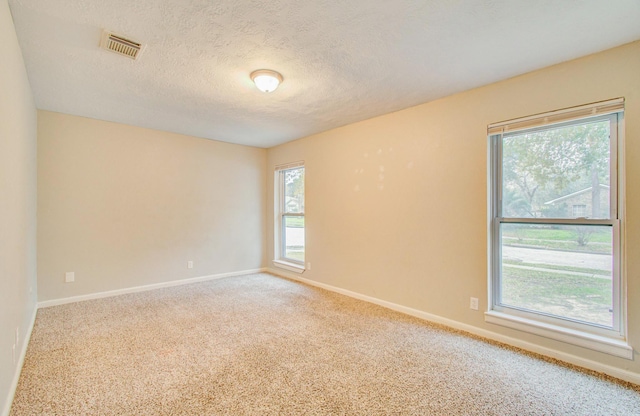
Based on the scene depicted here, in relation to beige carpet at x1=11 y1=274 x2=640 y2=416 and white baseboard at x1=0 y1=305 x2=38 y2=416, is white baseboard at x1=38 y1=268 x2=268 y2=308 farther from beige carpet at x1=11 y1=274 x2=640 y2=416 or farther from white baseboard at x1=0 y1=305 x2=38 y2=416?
white baseboard at x1=0 y1=305 x2=38 y2=416

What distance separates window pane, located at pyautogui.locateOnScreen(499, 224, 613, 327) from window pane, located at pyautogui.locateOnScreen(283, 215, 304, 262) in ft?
10.2

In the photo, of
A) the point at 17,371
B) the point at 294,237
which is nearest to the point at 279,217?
the point at 294,237

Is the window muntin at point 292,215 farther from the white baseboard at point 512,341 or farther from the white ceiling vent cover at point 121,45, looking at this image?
the white ceiling vent cover at point 121,45

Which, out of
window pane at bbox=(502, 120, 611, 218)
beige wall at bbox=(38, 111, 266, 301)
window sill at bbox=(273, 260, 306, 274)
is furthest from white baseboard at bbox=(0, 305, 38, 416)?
window pane at bbox=(502, 120, 611, 218)

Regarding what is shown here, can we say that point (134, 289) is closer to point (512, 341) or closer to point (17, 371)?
point (17, 371)

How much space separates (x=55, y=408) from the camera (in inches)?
67.6

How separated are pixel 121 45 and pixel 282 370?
2.64m

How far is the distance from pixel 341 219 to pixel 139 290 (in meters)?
3.05

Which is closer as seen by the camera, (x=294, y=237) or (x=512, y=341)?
(x=512, y=341)

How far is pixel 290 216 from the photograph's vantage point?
5312 mm

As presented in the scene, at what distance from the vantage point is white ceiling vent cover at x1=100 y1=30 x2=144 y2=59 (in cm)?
201

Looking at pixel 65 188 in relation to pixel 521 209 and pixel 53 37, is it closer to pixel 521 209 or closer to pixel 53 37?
pixel 53 37

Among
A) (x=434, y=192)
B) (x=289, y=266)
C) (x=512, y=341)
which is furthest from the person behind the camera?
(x=289, y=266)

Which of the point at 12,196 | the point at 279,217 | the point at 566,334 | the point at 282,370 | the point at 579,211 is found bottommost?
the point at 282,370
